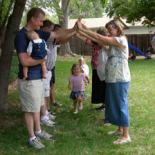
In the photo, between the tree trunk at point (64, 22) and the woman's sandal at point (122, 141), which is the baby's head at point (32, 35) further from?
the tree trunk at point (64, 22)

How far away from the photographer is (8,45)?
29.9 ft

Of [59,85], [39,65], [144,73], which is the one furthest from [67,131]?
[144,73]

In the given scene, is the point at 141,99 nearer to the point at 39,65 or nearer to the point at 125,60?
the point at 125,60

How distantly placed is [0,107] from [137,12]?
23.1 meters

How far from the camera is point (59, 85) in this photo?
1447 cm

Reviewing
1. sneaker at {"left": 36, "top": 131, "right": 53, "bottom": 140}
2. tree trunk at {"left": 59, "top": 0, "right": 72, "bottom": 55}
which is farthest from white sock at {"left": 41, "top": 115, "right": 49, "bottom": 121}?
tree trunk at {"left": 59, "top": 0, "right": 72, "bottom": 55}

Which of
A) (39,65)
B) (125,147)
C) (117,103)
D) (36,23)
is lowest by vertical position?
(125,147)

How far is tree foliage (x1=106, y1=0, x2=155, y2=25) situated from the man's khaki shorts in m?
23.6

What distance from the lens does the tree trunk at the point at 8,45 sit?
9070 millimetres

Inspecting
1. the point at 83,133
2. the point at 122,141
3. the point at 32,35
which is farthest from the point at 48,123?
the point at 32,35

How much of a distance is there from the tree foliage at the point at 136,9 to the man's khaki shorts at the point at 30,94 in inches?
929

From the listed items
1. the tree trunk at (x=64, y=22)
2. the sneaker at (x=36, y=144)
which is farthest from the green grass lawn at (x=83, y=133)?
the tree trunk at (x=64, y=22)

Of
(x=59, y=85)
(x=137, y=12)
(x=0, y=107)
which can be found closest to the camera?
(x=0, y=107)

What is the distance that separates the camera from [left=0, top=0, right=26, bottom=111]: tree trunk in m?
9.07
